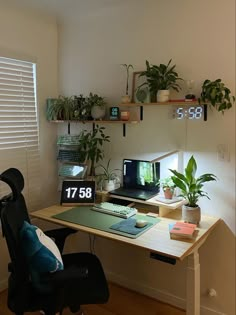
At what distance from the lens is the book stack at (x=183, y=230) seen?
1875 millimetres

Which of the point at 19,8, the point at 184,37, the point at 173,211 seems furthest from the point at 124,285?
the point at 19,8

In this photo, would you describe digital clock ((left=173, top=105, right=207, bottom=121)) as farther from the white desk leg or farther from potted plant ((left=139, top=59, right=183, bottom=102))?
the white desk leg

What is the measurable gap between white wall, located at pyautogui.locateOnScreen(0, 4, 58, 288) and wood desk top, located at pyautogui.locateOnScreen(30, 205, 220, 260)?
2.58 feet

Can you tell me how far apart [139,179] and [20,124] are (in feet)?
3.81

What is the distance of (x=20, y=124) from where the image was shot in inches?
106

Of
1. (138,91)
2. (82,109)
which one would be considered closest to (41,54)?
(82,109)

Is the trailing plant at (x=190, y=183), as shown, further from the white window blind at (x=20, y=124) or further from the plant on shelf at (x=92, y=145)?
the white window blind at (x=20, y=124)

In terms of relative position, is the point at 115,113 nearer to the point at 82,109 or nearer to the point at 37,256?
the point at 82,109

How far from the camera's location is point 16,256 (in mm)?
1639

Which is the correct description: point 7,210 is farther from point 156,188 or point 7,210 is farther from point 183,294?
point 183,294

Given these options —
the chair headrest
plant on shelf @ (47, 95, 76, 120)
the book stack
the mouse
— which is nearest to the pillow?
the chair headrest

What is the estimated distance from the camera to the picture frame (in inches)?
91.7

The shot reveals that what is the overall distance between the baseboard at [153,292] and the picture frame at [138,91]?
1594mm

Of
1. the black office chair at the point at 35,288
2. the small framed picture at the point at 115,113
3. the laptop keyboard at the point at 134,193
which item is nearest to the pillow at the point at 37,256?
the black office chair at the point at 35,288
